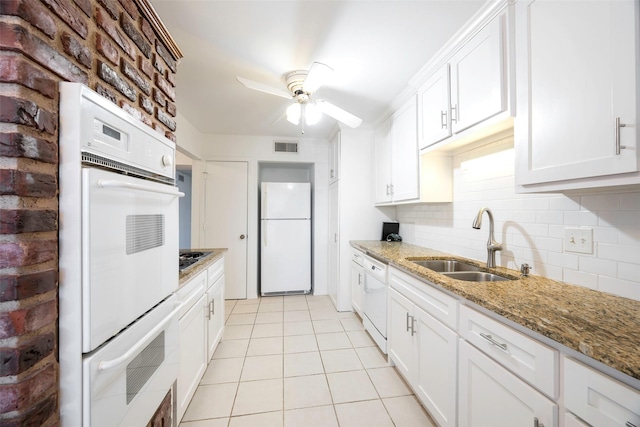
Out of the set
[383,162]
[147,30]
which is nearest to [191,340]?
[147,30]

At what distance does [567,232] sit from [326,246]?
2716mm

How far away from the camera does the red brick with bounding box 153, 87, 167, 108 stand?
1.23 meters

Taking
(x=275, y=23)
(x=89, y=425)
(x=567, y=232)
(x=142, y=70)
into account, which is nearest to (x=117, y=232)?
(x=89, y=425)

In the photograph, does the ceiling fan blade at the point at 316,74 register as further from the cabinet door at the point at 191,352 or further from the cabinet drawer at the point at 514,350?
the cabinet door at the point at 191,352

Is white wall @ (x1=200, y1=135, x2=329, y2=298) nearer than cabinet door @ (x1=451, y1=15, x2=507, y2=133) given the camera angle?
No

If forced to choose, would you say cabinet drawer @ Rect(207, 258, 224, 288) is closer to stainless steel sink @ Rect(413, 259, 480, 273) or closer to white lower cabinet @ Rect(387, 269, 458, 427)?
white lower cabinet @ Rect(387, 269, 458, 427)

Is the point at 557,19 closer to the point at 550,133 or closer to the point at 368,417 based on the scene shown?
the point at 550,133

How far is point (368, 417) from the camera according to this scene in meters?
1.50

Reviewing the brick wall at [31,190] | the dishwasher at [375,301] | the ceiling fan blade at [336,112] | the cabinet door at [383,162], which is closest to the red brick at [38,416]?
the brick wall at [31,190]

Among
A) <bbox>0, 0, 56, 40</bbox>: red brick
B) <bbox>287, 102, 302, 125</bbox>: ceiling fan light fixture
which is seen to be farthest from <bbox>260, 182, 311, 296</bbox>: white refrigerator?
<bbox>0, 0, 56, 40</bbox>: red brick

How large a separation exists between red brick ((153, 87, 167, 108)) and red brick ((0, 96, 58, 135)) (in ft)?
2.17

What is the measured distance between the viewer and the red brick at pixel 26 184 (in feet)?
1.88

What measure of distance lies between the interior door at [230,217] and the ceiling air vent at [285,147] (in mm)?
516

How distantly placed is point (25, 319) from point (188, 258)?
1428 mm
